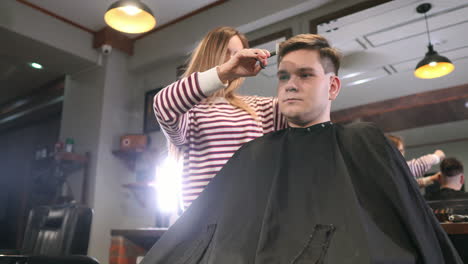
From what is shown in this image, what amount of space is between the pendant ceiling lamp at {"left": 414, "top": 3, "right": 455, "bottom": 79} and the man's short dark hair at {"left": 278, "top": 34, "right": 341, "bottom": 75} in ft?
7.33

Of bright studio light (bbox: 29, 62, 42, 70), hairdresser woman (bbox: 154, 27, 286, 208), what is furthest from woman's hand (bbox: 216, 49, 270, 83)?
bright studio light (bbox: 29, 62, 42, 70)

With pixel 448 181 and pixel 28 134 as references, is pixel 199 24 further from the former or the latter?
pixel 28 134

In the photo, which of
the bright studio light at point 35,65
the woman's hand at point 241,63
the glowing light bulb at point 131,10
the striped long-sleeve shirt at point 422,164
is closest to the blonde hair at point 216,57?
the woman's hand at point 241,63

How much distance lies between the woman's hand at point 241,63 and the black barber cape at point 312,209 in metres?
0.22

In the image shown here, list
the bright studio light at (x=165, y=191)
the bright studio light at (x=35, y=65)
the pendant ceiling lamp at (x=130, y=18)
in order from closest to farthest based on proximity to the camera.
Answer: the pendant ceiling lamp at (x=130, y=18), the bright studio light at (x=165, y=191), the bright studio light at (x=35, y=65)

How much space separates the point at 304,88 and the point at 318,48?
14 cm

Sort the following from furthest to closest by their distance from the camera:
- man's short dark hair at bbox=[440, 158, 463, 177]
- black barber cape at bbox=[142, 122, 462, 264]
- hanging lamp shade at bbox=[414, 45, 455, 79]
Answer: hanging lamp shade at bbox=[414, 45, 455, 79] < man's short dark hair at bbox=[440, 158, 463, 177] < black barber cape at bbox=[142, 122, 462, 264]

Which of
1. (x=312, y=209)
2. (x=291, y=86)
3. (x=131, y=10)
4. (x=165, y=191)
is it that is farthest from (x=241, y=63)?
(x=165, y=191)

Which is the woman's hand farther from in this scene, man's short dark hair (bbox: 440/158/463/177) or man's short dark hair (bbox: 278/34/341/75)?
man's short dark hair (bbox: 440/158/463/177)

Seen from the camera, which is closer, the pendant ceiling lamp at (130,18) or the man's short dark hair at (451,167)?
the man's short dark hair at (451,167)

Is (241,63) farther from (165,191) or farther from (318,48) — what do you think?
(165,191)

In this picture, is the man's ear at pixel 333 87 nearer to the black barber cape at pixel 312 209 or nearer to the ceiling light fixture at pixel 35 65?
the black barber cape at pixel 312 209

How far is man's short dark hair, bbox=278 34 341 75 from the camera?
112 centimetres

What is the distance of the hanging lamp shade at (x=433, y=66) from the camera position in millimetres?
2979
